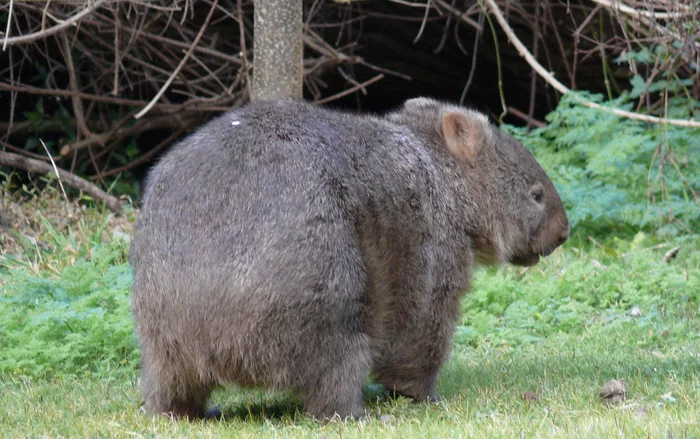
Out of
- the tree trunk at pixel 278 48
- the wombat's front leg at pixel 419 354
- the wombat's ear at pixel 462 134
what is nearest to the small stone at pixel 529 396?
the wombat's front leg at pixel 419 354

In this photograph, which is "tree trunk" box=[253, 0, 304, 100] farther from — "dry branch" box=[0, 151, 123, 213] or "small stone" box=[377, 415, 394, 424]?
"dry branch" box=[0, 151, 123, 213]

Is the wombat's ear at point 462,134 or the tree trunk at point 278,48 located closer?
the wombat's ear at point 462,134

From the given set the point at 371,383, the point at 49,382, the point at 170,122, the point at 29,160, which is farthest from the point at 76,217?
the point at 371,383

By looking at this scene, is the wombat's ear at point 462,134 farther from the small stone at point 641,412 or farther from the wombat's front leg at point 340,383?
the small stone at point 641,412

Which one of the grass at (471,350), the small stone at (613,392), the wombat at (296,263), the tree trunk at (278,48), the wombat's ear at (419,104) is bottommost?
the grass at (471,350)

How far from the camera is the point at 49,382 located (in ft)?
19.8

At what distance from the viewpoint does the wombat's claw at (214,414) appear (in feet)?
16.5

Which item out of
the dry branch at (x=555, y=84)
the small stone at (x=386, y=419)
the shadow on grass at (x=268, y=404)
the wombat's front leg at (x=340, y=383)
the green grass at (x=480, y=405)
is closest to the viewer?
the green grass at (x=480, y=405)

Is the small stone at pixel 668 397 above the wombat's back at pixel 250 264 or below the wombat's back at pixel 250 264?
below

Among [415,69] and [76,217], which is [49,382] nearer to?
[76,217]

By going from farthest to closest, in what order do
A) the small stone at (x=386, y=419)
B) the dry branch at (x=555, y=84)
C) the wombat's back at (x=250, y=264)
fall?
the dry branch at (x=555, y=84), the small stone at (x=386, y=419), the wombat's back at (x=250, y=264)

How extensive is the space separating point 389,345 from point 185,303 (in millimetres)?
1214

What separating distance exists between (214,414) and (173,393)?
45 centimetres

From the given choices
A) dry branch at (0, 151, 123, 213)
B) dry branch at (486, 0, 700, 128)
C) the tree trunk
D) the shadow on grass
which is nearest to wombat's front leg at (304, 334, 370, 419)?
the shadow on grass
